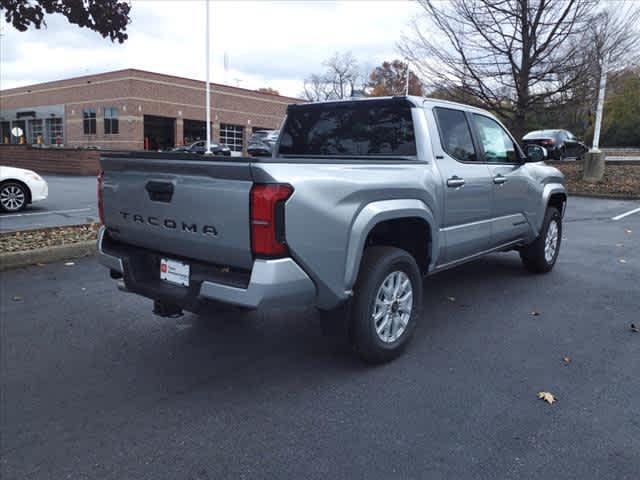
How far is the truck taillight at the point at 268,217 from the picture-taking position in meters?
3.01

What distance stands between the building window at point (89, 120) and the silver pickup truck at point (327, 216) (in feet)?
151

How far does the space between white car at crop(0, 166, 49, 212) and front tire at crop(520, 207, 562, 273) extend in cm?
1020

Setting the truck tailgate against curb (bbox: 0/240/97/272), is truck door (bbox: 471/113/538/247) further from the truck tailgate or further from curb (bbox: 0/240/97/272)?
curb (bbox: 0/240/97/272)

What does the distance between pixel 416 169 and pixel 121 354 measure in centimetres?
269

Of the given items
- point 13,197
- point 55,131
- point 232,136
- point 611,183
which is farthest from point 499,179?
point 55,131

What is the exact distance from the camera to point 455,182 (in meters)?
4.63

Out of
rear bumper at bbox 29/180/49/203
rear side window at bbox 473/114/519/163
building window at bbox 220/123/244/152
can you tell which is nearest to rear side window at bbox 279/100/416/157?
rear side window at bbox 473/114/519/163

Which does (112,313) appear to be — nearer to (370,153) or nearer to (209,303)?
(209,303)

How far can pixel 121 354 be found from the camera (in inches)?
164

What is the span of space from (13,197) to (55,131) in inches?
1835

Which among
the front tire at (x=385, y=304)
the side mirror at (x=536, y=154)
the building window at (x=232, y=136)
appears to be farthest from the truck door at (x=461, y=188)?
the building window at (x=232, y=136)

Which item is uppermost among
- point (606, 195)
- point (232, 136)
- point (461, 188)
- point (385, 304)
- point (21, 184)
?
point (232, 136)

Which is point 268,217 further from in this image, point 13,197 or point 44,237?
point 13,197

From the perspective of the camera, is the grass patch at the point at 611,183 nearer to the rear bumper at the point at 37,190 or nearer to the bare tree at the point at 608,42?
the bare tree at the point at 608,42
